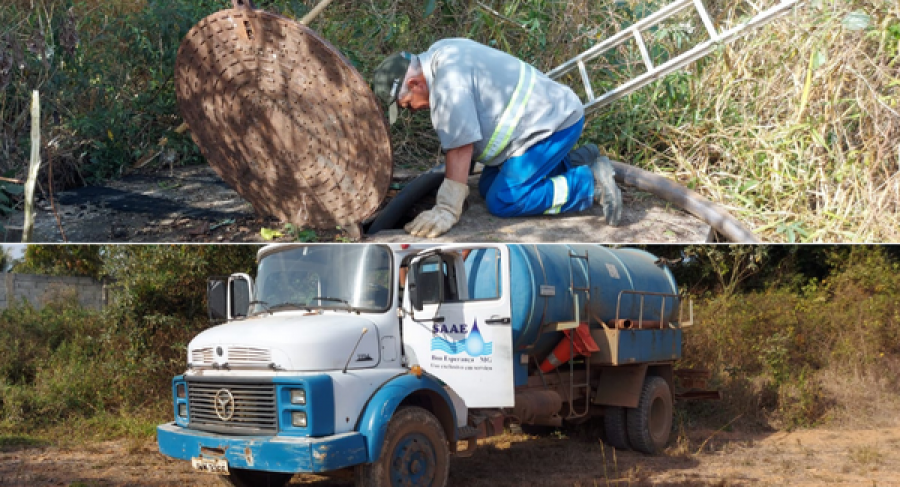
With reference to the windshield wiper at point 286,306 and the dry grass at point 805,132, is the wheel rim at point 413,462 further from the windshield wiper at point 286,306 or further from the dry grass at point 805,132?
the dry grass at point 805,132

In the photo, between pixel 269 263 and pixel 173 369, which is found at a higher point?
pixel 269 263

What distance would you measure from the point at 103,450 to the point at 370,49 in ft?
13.5

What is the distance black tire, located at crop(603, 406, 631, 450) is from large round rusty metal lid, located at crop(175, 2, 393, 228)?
3.29 metres

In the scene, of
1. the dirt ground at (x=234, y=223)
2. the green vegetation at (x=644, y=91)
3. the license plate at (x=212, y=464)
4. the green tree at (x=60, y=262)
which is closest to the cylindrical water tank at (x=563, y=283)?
the dirt ground at (x=234, y=223)

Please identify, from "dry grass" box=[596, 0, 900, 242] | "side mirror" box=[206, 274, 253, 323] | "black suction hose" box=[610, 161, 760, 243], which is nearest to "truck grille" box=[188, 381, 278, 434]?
"side mirror" box=[206, 274, 253, 323]

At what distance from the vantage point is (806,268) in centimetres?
1270

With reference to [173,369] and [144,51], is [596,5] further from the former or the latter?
[173,369]

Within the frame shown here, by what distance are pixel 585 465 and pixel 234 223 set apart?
3276 mm

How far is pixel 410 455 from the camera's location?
15.0 ft

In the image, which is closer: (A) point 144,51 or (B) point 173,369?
(A) point 144,51

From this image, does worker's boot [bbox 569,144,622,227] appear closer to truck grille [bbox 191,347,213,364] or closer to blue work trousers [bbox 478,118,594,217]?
blue work trousers [bbox 478,118,594,217]

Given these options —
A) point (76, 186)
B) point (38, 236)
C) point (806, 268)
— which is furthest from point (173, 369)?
point (806, 268)

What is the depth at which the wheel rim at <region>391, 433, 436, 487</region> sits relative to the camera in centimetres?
450

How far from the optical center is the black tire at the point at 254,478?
200 inches
